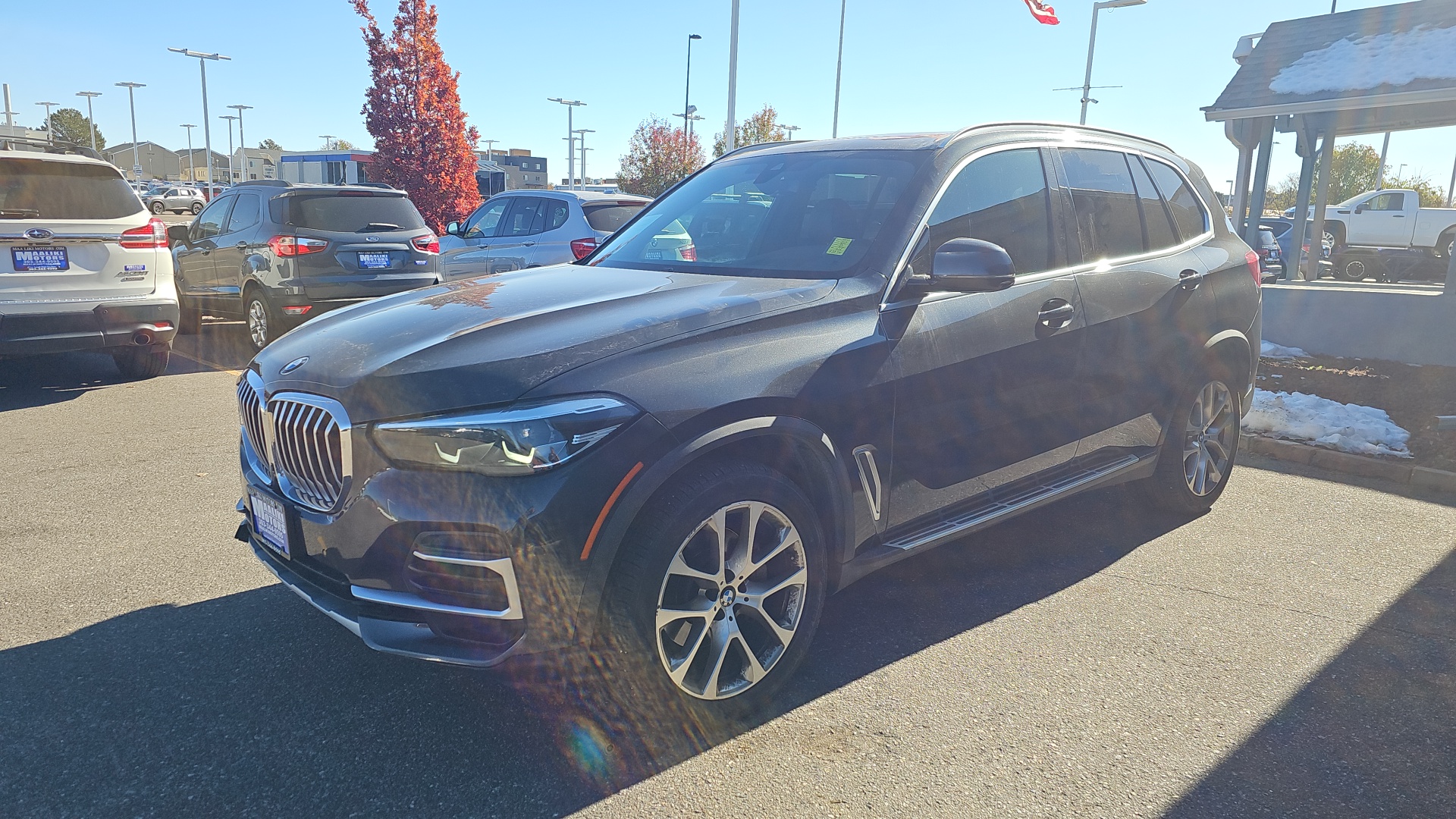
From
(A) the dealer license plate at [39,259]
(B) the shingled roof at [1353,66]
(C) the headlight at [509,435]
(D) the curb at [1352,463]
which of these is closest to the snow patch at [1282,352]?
(D) the curb at [1352,463]

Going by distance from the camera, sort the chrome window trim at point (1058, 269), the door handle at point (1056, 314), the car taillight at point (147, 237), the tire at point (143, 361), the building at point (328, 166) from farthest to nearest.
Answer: the building at point (328, 166), the tire at point (143, 361), the car taillight at point (147, 237), the door handle at point (1056, 314), the chrome window trim at point (1058, 269)

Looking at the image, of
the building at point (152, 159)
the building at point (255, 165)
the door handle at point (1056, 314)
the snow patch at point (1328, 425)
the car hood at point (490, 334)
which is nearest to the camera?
the car hood at point (490, 334)

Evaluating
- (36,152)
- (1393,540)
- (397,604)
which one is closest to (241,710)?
(397,604)

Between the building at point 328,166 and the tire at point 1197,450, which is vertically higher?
the building at point 328,166

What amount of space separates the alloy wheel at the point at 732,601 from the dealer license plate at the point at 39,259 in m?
6.76

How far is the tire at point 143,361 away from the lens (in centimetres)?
828

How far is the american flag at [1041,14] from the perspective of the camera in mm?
21266

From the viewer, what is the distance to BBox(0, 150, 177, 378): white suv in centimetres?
697

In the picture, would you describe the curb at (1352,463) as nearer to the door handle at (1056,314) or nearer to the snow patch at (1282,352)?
the door handle at (1056,314)

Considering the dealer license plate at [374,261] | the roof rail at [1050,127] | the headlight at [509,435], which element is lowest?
the headlight at [509,435]

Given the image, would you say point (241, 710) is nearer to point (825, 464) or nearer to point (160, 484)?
point (825, 464)

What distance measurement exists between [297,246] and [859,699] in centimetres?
806

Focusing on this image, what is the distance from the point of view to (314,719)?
2.95 meters

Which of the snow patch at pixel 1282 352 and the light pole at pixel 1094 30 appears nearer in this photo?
the snow patch at pixel 1282 352
